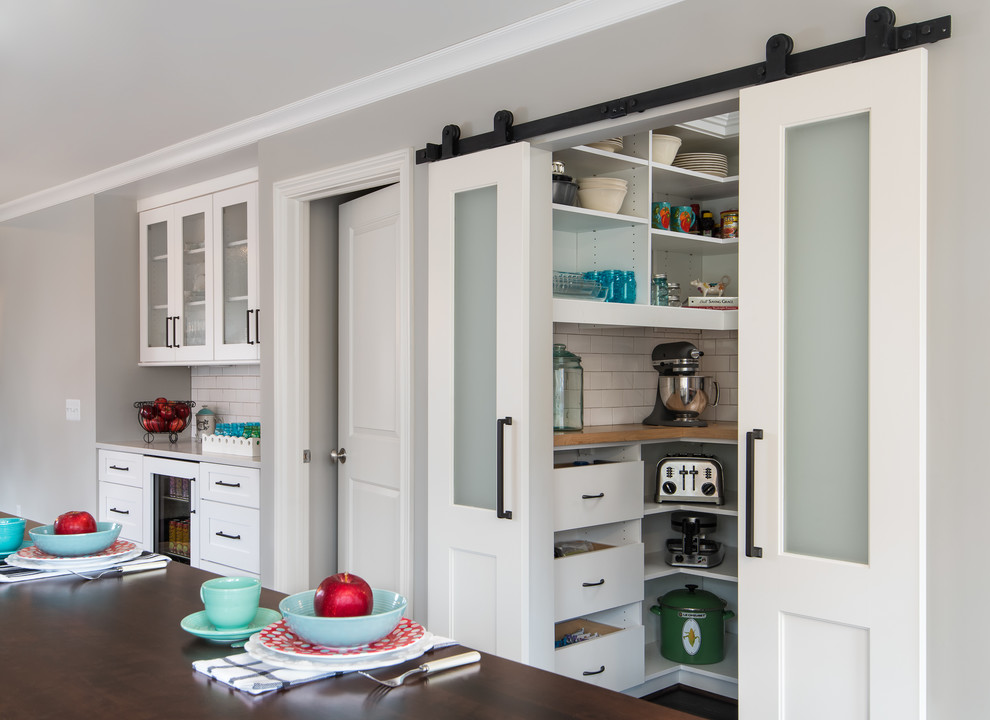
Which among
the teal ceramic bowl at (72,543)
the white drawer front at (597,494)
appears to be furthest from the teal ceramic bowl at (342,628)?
the white drawer front at (597,494)

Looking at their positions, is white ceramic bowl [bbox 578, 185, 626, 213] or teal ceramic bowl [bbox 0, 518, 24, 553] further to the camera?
white ceramic bowl [bbox 578, 185, 626, 213]

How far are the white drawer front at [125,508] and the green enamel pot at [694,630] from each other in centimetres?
304

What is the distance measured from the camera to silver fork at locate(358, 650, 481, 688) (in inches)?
51.3

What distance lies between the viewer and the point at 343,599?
1.40m

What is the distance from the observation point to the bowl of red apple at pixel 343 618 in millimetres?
1368

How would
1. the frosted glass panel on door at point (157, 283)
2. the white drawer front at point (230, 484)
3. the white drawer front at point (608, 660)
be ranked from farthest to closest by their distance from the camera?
the frosted glass panel on door at point (157, 283)
the white drawer front at point (230, 484)
the white drawer front at point (608, 660)

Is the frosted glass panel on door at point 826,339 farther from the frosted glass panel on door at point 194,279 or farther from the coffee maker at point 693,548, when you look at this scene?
the frosted glass panel on door at point 194,279

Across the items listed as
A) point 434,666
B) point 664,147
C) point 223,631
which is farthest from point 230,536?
point 434,666

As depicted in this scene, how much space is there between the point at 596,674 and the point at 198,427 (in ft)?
10.7

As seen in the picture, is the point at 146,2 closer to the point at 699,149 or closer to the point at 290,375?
the point at 290,375

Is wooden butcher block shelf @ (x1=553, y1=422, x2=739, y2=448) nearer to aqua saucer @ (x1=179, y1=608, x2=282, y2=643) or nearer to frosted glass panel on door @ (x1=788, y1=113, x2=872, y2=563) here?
frosted glass panel on door @ (x1=788, y1=113, x2=872, y2=563)

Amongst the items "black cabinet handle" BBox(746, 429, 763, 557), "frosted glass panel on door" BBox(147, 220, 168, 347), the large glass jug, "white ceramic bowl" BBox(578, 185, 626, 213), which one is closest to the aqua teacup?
"black cabinet handle" BBox(746, 429, 763, 557)

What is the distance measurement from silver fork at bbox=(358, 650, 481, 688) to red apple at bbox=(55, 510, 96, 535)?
107 cm
